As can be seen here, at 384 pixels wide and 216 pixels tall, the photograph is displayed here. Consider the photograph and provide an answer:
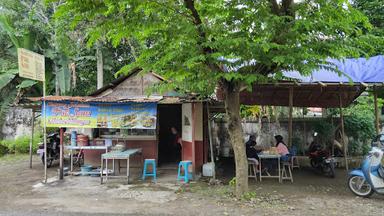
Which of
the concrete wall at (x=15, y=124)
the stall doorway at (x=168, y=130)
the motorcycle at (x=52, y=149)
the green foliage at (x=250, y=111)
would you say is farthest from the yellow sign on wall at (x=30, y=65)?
the concrete wall at (x=15, y=124)

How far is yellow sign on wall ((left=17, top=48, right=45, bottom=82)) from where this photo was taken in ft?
26.4

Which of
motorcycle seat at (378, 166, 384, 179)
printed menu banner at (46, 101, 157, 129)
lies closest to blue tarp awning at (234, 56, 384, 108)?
motorcycle seat at (378, 166, 384, 179)

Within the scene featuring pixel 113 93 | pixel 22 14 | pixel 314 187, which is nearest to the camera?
pixel 314 187

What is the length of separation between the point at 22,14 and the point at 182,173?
12.8 metres

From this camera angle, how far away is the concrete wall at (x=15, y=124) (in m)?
17.6

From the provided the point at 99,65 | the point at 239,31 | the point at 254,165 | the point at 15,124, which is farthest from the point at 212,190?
the point at 15,124

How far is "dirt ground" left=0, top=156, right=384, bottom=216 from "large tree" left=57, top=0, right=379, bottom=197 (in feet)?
8.17

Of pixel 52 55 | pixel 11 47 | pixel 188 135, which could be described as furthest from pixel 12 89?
pixel 188 135

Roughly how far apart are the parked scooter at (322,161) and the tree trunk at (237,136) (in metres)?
3.71

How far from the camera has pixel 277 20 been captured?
18.2 ft

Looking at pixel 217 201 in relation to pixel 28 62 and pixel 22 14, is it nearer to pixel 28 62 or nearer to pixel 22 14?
pixel 28 62

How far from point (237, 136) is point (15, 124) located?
14986mm

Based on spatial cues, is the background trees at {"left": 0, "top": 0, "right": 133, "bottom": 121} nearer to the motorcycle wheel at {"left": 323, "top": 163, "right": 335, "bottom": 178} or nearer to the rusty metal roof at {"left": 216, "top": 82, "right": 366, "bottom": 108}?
the rusty metal roof at {"left": 216, "top": 82, "right": 366, "bottom": 108}

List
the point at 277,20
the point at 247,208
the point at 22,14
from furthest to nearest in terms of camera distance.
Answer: the point at 22,14, the point at 247,208, the point at 277,20
